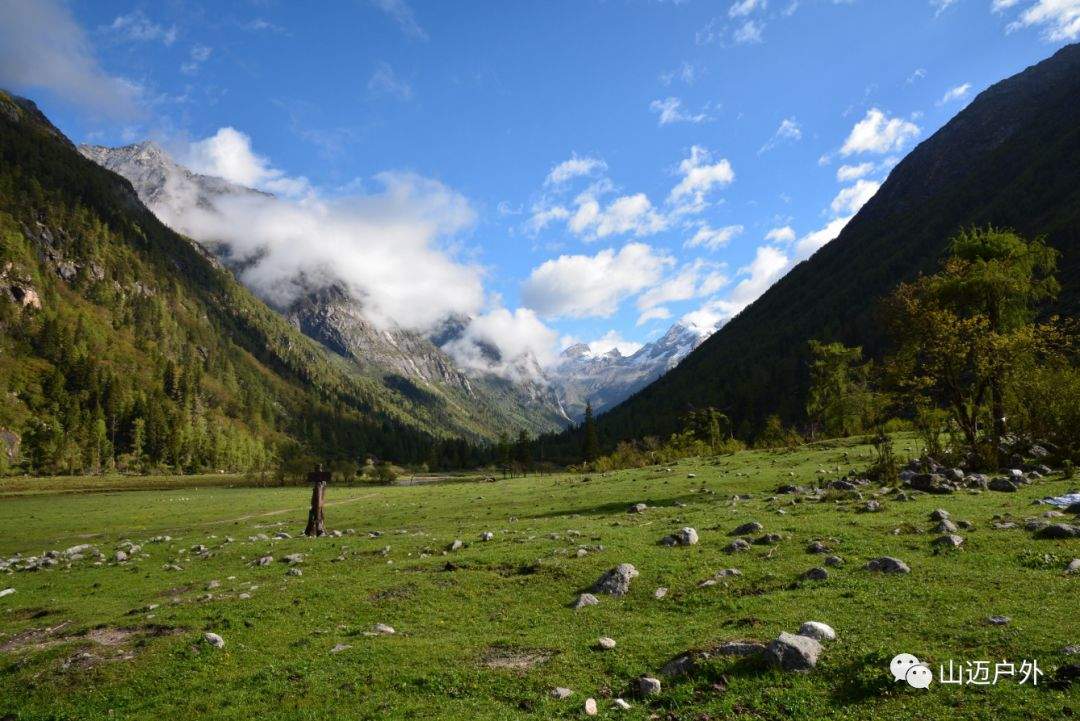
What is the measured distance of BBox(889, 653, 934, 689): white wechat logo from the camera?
8.27 metres

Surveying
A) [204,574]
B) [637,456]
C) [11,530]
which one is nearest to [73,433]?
[11,530]

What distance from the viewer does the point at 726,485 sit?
3594cm

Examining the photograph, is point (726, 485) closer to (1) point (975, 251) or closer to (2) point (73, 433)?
(1) point (975, 251)

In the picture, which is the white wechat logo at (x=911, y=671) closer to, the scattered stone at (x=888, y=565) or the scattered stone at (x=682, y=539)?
the scattered stone at (x=888, y=565)

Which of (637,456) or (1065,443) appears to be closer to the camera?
(1065,443)

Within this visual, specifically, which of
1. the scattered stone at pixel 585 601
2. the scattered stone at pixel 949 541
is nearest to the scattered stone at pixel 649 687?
the scattered stone at pixel 585 601

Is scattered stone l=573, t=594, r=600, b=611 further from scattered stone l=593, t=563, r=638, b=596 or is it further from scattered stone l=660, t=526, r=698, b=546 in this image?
scattered stone l=660, t=526, r=698, b=546

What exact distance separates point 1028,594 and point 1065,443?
84.7 ft

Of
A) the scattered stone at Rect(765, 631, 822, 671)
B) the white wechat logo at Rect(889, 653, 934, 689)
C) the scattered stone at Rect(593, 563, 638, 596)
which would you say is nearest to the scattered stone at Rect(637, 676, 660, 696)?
the scattered stone at Rect(765, 631, 822, 671)

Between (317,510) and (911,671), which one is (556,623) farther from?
(317,510)

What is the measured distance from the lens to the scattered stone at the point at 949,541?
14.8m

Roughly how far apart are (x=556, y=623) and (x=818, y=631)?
19.4ft

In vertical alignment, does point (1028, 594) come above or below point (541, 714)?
above

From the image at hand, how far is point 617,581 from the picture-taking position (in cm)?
1518
